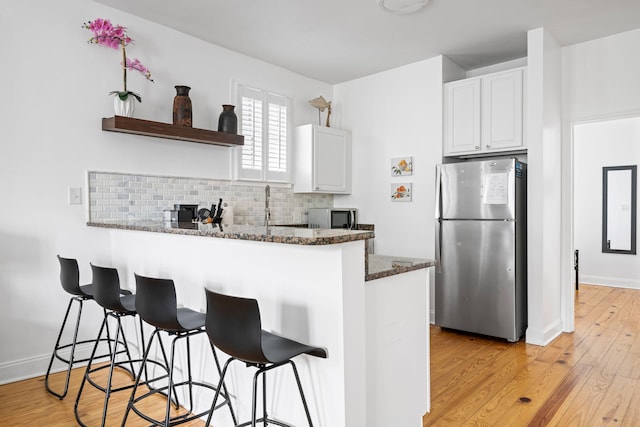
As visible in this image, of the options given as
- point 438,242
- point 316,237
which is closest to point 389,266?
point 316,237

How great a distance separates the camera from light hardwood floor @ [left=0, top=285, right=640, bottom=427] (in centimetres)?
237

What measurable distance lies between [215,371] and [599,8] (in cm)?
381

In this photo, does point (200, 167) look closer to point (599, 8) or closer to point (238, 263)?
point (238, 263)

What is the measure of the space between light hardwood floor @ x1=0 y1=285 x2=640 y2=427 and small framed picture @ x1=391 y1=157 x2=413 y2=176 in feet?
5.75

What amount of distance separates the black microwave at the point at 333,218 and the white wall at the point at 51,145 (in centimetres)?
186

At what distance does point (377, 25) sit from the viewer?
11.9ft

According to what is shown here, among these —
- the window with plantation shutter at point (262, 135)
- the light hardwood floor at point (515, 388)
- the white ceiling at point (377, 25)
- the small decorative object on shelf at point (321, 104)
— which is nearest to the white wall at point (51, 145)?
the white ceiling at point (377, 25)

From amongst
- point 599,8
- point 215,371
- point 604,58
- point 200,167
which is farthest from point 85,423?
point 604,58

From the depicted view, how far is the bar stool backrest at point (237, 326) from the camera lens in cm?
154

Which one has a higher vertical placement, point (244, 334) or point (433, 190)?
point (433, 190)

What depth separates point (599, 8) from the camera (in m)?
Result: 3.27

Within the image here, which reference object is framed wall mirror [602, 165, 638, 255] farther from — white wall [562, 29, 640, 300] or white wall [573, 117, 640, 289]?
white wall [562, 29, 640, 300]

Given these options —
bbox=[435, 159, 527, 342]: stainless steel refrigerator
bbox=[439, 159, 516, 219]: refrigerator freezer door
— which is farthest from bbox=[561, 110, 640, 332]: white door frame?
bbox=[439, 159, 516, 219]: refrigerator freezer door

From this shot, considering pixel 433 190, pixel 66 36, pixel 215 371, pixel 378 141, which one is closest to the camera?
pixel 215 371
